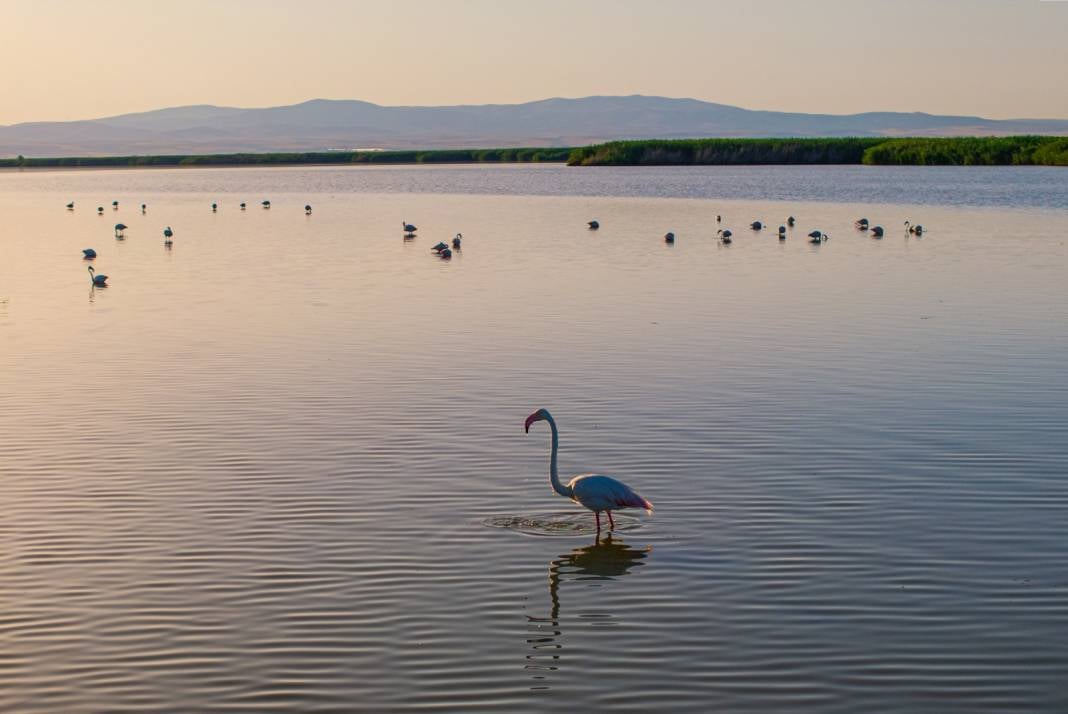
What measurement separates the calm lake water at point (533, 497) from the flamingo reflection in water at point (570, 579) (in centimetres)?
3

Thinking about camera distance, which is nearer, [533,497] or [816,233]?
[533,497]

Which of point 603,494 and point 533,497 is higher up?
point 603,494

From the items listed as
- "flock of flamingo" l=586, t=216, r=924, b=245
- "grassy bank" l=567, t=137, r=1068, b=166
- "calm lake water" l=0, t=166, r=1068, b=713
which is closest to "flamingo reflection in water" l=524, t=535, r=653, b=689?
"calm lake water" l=0, t=166, r=1068, b=713

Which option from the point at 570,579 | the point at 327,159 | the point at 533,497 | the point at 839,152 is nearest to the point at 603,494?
the point at 570,579

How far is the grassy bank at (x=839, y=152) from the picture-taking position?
103125 millimetres

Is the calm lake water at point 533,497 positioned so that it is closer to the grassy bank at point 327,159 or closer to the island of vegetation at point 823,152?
the island of vegetation at point 823,152

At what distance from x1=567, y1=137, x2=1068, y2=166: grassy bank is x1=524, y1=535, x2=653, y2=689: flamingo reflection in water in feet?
307

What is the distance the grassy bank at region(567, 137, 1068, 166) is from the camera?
103125 mm

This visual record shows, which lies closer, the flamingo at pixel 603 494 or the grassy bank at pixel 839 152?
the flamingo at pixel 603 494

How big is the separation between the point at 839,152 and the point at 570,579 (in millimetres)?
107218

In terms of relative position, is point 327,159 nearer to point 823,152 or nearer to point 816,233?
point 823,152

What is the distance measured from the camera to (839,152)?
114750 millimetres

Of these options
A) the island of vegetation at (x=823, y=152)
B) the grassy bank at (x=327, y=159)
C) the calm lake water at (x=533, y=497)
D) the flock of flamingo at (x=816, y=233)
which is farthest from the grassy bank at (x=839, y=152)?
the calm lake water at (x=533, y=497)

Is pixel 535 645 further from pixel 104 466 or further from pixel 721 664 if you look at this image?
pixel 104 466
